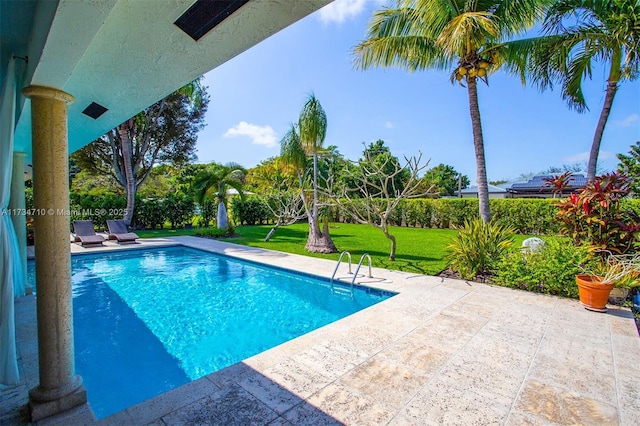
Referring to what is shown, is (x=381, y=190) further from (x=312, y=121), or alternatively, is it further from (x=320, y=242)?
→ (x=312, y=121)

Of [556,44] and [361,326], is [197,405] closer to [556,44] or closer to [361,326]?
[361,326]

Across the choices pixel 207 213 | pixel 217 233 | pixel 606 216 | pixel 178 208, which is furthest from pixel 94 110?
pixel 178 208

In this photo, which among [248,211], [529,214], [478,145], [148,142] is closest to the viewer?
[478,145]

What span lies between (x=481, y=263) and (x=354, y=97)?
415 inches

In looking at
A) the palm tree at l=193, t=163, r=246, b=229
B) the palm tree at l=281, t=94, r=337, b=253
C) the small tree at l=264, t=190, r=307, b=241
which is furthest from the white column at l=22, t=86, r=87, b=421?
the palm tree at l=193, t=163, r=246, b=229

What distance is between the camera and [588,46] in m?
9.78

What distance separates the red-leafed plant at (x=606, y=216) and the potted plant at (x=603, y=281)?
0.52 m

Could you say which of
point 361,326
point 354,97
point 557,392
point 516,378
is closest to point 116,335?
point 361,326

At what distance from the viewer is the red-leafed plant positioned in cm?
676

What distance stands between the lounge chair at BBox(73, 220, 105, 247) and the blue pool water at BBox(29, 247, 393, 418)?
2.53m

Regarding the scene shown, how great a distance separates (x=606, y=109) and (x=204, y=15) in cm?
1359

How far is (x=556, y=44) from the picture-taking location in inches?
372

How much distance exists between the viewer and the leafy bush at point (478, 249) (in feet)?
27.7

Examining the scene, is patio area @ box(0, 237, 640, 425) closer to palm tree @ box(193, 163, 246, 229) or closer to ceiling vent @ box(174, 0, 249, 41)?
ceiling vent @ box(174, 0, 249, 41)
